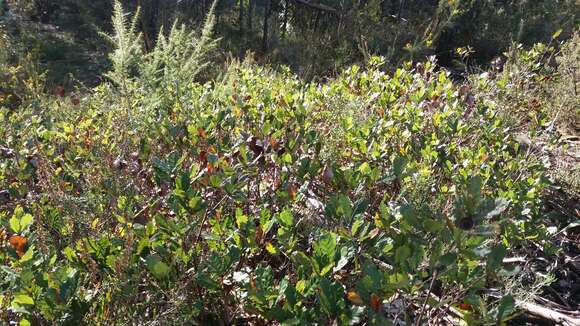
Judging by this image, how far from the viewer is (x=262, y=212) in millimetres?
1464

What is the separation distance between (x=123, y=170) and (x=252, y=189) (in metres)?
0.59

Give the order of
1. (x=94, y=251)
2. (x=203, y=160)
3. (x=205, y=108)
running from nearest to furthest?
(x=94, y=251) < (x=203, y=160) < (x=205, y=108)

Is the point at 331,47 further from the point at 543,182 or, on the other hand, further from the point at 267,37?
the point at 543,182

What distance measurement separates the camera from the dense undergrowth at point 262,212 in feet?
4.02

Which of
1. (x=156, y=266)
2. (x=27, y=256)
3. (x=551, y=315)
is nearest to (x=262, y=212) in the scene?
(x=156, y=266)

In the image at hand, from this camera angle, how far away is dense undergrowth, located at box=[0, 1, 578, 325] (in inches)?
48.2

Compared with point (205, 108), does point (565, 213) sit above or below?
below

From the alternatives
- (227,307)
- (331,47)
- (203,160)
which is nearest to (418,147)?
(203,160)

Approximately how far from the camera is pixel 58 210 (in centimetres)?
169

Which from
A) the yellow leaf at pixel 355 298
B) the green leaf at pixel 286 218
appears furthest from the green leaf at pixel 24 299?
the yellow leaf at pixel 355 298

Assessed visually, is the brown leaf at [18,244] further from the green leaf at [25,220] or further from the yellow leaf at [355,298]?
the yellow leaf at [355,298]

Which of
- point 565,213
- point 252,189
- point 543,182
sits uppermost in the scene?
point 543,182

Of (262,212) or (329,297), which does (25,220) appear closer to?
(262,212)

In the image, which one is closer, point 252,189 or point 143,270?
point 143,270
